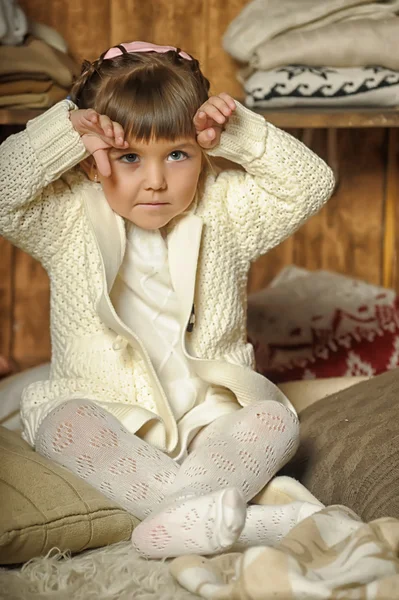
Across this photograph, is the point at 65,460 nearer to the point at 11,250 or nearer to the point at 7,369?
the point at 7,369

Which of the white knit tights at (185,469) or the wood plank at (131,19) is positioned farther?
the wood plank at (131,19)

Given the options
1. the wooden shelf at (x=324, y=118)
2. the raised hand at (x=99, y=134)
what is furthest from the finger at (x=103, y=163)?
the wooden shelf at (x=324, y=118)

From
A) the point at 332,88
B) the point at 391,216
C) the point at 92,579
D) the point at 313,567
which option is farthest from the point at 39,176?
the point at 391,216

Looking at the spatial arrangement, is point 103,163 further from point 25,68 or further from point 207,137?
point 25,68

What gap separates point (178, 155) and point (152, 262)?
18 centimetres

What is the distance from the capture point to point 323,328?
2166mm

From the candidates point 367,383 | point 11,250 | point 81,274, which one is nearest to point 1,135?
point 11,250

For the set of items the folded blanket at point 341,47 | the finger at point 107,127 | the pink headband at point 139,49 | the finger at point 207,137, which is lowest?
the finger at point 207,137

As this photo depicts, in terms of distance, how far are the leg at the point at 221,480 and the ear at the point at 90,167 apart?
0.42 metres

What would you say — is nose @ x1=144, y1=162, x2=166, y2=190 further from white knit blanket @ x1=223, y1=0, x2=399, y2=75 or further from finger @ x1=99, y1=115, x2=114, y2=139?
white knit blanket @ x1=223, y1=0, x2=399, y2=75

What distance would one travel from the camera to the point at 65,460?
1343 mm

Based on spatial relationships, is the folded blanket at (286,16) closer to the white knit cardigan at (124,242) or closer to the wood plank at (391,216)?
the wood plank at (391,216)

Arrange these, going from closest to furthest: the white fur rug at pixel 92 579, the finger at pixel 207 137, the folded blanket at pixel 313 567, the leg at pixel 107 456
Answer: the folded blanket at pixel 313 567 → the white fur rug at pixel 92 579 → the leg at pixel 107 456 → the finger at pixel 207 137

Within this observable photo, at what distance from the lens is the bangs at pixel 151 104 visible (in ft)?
4.48
